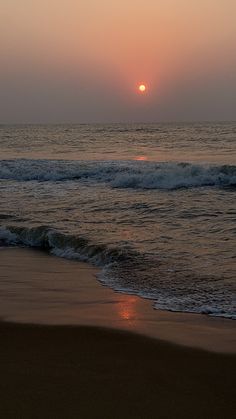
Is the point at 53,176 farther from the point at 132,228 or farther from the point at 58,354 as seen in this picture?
the point at 58,354

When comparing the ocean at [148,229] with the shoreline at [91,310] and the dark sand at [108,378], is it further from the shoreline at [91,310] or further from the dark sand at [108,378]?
the dark sand at [108,378]

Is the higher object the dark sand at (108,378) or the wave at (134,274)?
the dark sand at (108,378)

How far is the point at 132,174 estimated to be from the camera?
20.0 meters

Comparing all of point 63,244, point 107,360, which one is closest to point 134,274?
point 63,244

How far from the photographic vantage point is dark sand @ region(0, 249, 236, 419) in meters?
3.14

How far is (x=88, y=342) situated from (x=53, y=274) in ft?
8.95

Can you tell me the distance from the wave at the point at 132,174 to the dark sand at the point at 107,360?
41.7ft

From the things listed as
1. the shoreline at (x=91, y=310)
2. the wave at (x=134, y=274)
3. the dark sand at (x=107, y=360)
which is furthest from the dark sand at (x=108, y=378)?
the wave at (x=134, y=274)

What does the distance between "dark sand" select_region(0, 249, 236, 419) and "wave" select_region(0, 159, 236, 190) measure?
500 inches

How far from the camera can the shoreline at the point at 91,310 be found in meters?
4.53

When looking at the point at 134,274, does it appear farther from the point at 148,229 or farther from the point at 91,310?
the point at 148,229

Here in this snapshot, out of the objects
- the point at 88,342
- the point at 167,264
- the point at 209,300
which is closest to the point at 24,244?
the point at 167,264

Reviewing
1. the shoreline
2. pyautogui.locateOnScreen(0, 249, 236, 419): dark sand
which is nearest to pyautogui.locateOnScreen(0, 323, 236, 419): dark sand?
pyautogui.locateOnScreen(0, 249, 236, 419): dark sand

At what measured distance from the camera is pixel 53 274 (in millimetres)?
6949
